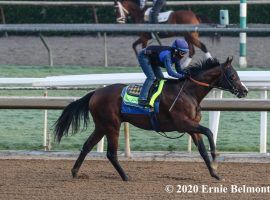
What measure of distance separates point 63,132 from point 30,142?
193 centimetres

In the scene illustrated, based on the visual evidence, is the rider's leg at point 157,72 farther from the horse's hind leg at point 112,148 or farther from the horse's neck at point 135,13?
the horse's neck at point 135,13

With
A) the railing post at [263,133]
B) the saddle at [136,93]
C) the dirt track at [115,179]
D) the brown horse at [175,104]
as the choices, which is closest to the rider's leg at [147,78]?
the saddle at [136,93]

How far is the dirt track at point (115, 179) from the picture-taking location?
29.1ft

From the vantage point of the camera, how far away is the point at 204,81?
10000 mm

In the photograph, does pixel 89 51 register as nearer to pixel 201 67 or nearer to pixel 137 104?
pixel 201 67

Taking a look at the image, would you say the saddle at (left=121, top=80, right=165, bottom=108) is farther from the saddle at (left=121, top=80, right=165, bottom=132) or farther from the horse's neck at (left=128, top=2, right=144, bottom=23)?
the horse's neck at (left=128, top=2, right=144, bottom=23)

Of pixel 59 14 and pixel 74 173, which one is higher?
pixel 74 173

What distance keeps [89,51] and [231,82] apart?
1289 centimetres

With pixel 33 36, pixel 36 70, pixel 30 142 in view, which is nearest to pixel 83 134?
pixel 30 142

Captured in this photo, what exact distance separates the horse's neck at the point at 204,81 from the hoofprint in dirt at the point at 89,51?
9.65 metres

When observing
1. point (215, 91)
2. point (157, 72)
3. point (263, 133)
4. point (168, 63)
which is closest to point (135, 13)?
point (215, 91)

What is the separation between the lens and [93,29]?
12.2 meters

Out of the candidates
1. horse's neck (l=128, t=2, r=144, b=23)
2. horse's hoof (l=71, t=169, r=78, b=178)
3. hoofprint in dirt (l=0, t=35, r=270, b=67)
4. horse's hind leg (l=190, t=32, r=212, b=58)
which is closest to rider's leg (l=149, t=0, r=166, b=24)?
hoofprint in dirt (l=0, t=35, r=270, b=67)

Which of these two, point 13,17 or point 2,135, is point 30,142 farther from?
point 13,17
